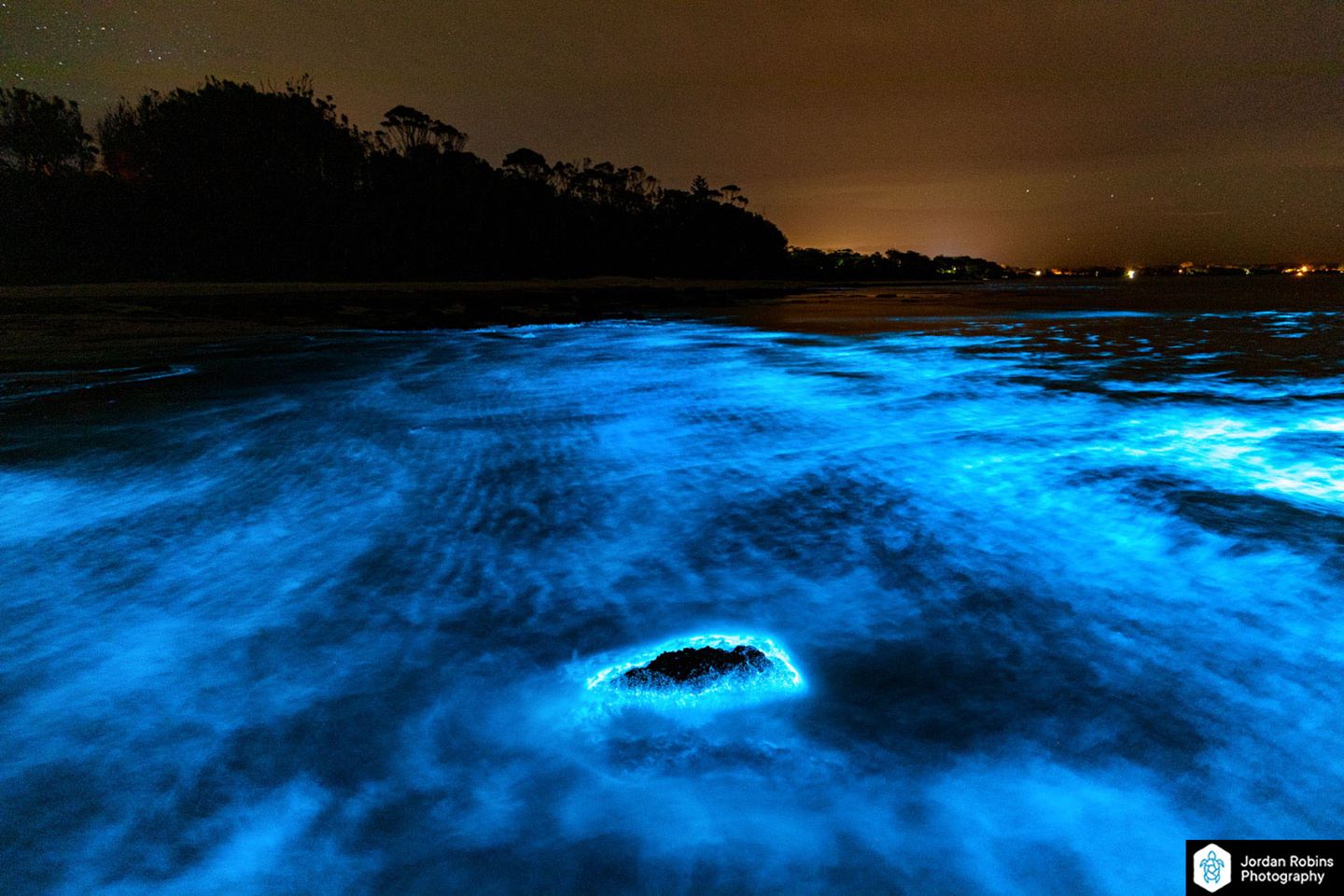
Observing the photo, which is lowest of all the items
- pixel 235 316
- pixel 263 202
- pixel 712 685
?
pixel 712 685

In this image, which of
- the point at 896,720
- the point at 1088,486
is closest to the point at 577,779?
the point at 896,720

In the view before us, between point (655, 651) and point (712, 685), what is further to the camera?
point (655, 651)

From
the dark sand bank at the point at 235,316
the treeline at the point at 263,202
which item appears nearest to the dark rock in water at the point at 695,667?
the dark sand bank at the point at 235,316

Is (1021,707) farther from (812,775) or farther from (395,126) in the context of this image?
(395,126)

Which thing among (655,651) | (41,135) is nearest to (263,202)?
(41,135)

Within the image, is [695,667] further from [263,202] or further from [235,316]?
[263,202]

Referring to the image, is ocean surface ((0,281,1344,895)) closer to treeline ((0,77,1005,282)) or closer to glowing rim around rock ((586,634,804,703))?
glowing rim around rock ((586,634,804,703))
